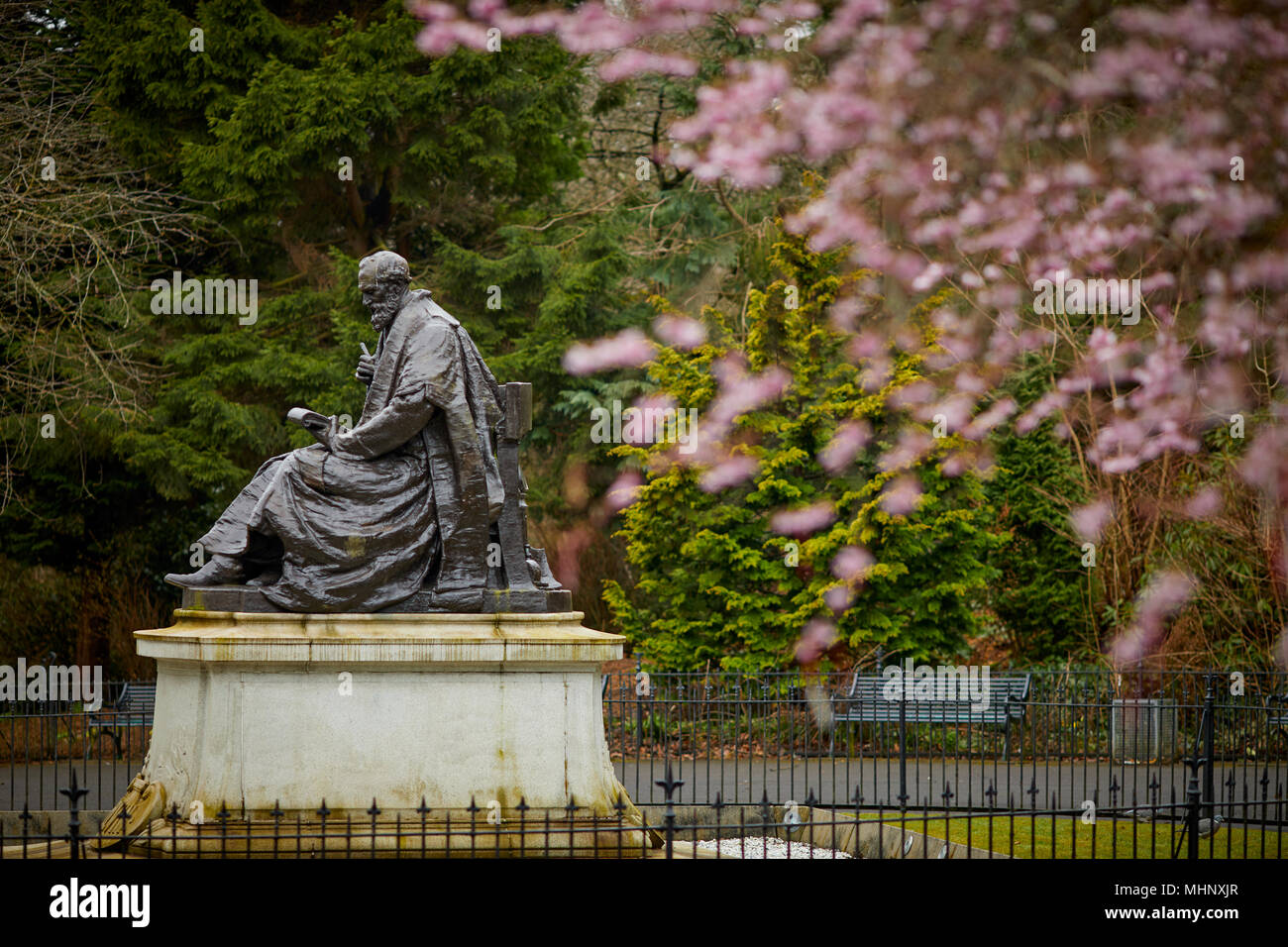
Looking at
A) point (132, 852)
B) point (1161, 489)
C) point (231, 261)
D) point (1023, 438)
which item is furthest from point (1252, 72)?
point (231, 261)

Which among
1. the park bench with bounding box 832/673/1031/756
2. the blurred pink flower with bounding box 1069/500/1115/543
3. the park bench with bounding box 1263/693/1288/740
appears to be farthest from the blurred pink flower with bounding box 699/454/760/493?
the park bench with bounding box 1263/693/1288/740

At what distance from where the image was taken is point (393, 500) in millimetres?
8883

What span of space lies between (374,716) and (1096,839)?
506 centimetres

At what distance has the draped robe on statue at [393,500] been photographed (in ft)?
28.3

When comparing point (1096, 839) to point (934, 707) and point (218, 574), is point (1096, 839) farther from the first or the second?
point (218, 574)

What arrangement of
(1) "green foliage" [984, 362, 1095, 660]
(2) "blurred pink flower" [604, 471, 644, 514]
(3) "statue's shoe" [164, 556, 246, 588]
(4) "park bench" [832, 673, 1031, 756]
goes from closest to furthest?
1. (3) "statue's shoe" [164, 556, 246, 588]
2. (4) "park bench" [832, 673, 1031, 756]
3. (2) "blurred pink flower" [604, 471, 644, 514]
4. (1) "green foliage" [984, 362, 1095, 660]

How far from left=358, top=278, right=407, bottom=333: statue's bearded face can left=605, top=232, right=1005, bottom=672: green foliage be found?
323 inches

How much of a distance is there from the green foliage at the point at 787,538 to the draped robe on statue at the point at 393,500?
8341 millimetres

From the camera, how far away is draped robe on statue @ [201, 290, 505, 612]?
862 cm

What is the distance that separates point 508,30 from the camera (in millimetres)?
20172

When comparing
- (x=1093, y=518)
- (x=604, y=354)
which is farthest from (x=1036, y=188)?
(x=604, y=354)

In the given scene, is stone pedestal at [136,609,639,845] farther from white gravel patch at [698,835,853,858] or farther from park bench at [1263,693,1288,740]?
park bench at [1263,693,1288,740]

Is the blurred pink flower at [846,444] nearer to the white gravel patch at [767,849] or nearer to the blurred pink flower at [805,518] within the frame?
the blurred pink flower at [805,518]

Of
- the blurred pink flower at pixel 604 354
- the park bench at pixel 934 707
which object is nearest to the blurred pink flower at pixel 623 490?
the blurred pink flower at pixel 604 354
